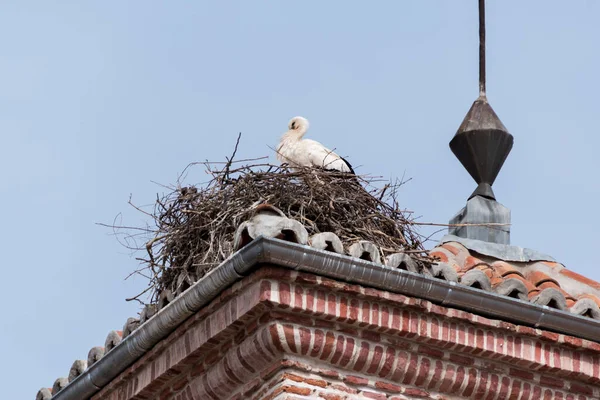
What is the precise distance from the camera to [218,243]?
31.6ft

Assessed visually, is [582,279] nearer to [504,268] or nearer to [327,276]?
[504,268]

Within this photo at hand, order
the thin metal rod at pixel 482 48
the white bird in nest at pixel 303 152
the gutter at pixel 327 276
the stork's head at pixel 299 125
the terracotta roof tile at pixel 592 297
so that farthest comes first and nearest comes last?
1. the stork's head at pixel 299 125
2. the white bird in nest at pixel 303 152
3. the thin metal rod at pixel 482 48
4. the terracotta roof tile at pixel 592 297
5. the gutter at pixel 327 276

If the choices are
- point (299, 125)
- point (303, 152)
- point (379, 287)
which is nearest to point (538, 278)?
point (379, 287)

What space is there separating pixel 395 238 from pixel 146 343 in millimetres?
1565

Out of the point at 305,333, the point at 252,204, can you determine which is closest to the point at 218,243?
the point at 252,204

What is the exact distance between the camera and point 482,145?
11852 mm

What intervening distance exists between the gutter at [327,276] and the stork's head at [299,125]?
4469 mm

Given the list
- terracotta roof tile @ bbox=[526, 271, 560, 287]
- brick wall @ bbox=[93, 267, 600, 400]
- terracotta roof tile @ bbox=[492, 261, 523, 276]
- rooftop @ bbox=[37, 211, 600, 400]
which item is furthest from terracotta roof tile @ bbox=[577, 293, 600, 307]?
brick wall @ bbox=[93, 267, 600, 400]

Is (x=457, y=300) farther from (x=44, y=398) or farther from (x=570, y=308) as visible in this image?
(x=44, y=398)

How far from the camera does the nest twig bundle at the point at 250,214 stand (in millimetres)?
9695

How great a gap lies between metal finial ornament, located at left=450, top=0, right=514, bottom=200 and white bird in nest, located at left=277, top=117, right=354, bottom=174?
824 mm

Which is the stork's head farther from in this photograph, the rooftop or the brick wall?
the brick wall

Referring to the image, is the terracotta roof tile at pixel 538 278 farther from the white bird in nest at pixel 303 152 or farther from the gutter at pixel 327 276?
the white bird in nest at pixel 303 152

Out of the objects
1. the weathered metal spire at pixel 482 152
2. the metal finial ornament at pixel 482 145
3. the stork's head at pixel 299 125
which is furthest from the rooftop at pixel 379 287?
the stork's head at pixel 299 125
